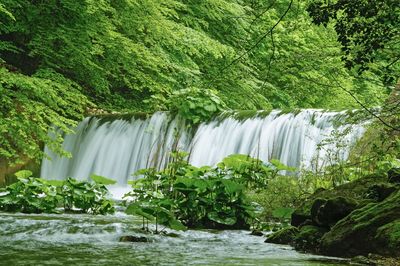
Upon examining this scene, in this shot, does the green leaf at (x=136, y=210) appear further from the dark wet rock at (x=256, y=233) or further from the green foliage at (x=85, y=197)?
the green foliage at (x=85, y=197)

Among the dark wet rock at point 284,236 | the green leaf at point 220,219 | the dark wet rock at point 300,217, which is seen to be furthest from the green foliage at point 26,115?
the dark wet rock at point 284,236

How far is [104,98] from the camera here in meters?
16.3

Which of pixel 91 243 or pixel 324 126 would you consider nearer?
pixel 91 243

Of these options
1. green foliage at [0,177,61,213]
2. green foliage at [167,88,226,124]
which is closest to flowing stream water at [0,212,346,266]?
green foliage at [0,177,61,213]

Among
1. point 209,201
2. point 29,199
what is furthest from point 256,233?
point 29,199

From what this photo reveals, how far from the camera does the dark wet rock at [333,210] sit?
5.36m

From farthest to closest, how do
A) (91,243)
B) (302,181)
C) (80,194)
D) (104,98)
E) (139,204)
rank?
(104,98), (80,194), (302,181), (139,204), (91,243)

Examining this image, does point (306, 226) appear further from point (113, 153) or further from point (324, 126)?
point (113, 153)

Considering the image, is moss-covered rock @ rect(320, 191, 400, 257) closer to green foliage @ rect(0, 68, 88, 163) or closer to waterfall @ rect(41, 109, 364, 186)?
waterfall @ rect(41, 109, 364, 186)

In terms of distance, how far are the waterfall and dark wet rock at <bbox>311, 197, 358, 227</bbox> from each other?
Answer: 215 inches

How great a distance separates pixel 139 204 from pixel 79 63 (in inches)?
340

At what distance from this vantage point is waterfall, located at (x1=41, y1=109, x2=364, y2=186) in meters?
11.5

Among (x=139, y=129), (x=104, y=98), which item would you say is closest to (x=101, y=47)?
(x=139, y=129)

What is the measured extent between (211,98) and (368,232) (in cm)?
905
